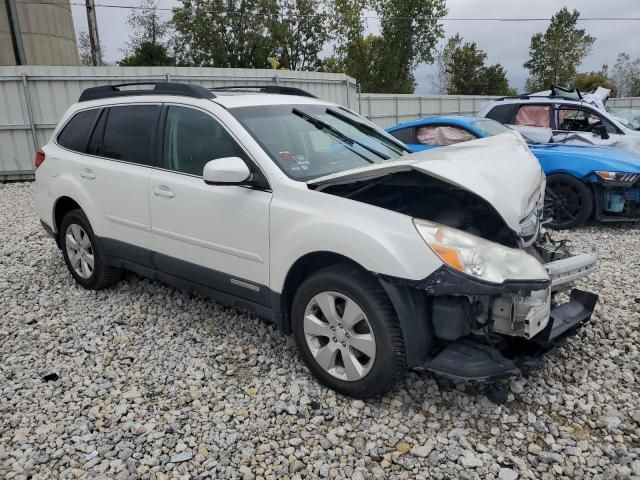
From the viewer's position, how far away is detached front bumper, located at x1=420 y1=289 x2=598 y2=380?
2.54m

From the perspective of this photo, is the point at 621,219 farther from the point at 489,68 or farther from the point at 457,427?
the point at 489,68

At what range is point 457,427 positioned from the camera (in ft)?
8.89

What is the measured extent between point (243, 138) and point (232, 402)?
1.62m

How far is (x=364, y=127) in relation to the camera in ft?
13.8

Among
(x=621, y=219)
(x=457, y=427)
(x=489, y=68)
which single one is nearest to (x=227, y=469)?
(x=457, y=427)

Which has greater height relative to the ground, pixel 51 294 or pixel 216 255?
pixel 216 255

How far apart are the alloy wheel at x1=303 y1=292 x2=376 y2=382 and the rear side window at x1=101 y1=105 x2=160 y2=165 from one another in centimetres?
187

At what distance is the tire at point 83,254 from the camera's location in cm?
450

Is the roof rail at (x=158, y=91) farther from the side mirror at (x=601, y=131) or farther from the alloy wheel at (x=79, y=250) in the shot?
the side mirror at (x=601, y=131)

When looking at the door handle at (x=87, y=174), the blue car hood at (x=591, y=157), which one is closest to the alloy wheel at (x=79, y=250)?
the door handle at (x=87, y=174)

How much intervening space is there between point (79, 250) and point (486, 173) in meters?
3.67

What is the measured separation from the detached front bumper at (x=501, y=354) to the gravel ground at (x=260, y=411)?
0.33 meters

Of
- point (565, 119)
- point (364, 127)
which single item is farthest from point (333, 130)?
point (565, 119)

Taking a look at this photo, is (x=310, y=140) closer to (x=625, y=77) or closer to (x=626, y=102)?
(x=626, y=102)
